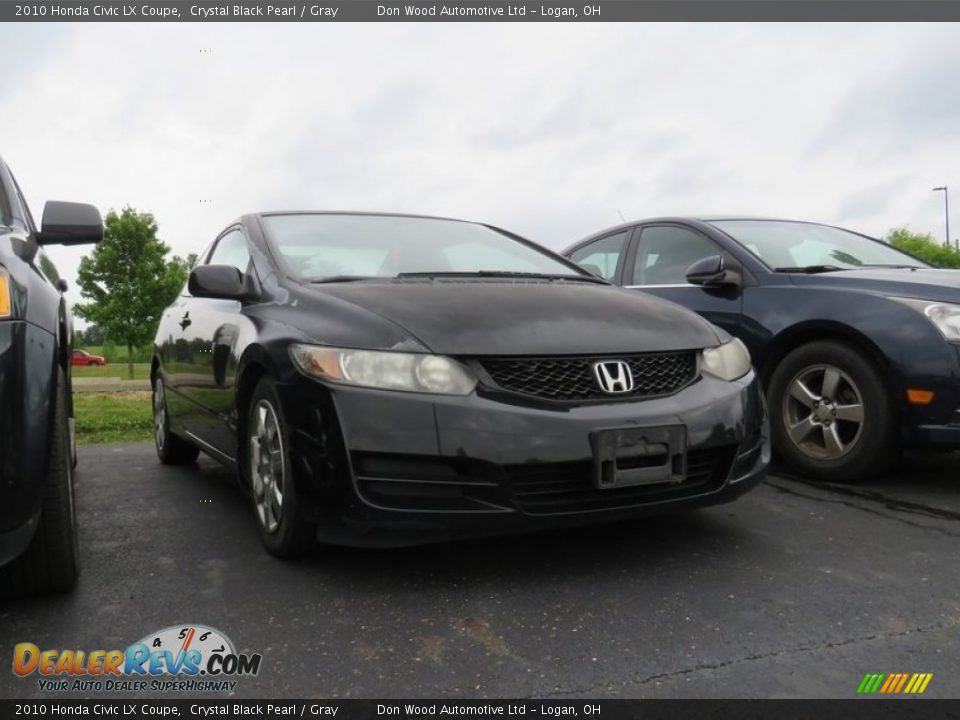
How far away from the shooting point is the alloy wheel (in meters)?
2.83

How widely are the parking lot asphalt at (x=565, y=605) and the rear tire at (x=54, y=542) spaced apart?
0.27ft

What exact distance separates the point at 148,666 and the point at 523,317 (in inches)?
60.0

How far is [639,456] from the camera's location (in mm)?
2564

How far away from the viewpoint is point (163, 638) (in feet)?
7.38

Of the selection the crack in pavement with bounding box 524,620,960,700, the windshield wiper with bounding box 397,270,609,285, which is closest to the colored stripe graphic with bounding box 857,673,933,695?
the crack in pavement with bounding box 524,620,960,700

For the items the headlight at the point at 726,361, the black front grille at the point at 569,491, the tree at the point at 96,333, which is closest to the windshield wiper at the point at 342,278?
the black front grille at the point at 569,491

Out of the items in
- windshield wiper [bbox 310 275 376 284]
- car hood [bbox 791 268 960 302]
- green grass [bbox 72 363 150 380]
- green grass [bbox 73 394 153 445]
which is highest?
windshield wiper [bbox 310 275 376 284]

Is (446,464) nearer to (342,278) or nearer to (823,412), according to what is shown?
(342,278)

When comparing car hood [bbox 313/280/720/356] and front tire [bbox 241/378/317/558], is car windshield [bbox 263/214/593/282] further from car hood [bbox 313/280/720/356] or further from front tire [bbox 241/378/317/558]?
front tire [bbox 241/378/317/558]

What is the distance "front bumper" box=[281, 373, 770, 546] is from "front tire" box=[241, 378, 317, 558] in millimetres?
141

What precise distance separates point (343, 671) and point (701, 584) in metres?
1.18

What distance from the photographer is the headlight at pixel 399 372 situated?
2.49 meters

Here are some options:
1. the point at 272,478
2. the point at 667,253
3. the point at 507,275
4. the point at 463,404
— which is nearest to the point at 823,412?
Answer: the point at 667,253
